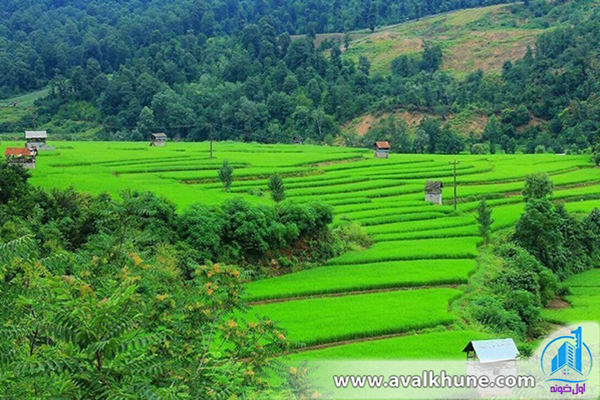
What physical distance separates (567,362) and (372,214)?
68.4ft

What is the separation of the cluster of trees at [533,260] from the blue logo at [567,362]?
5.42 meters

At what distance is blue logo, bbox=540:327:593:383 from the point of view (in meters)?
12.9

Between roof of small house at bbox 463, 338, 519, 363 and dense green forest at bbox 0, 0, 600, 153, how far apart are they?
5140 cm

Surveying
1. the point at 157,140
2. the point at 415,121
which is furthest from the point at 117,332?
the point at 415,121

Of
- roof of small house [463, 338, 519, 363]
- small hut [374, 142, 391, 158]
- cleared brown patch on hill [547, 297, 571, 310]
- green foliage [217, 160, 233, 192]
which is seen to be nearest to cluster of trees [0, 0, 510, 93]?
small hut [374, 142, 391, 158]

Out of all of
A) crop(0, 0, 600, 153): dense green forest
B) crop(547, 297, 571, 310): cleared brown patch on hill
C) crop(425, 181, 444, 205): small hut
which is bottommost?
crop(547, 297, 571, 310): cleared brown patch on hill

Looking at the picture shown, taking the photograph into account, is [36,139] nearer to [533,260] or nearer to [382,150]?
[382,150]

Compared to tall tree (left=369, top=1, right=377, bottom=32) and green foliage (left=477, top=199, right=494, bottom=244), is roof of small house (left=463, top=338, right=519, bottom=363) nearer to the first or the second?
green foliage (left=477, top=199, right=494, bottom=244)

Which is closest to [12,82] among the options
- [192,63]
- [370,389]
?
[192,63]

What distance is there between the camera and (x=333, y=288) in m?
23.0

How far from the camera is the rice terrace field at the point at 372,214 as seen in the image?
1925 centimetres

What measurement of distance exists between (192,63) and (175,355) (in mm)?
88584

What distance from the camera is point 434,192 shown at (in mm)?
37438

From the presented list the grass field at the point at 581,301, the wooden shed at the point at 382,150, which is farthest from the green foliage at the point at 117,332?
the wooden shed at the point at 382,150
